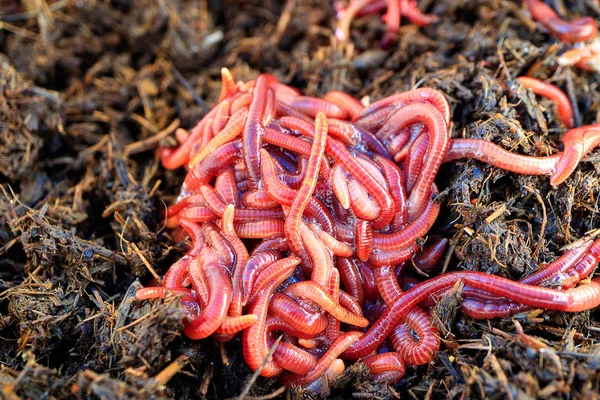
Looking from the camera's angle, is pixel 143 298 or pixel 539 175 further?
pixel 539 175

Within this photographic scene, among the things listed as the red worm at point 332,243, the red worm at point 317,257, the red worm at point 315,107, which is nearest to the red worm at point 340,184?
the red worm at point 332,243

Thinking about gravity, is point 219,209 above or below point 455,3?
below

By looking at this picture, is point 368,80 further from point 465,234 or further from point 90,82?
point 90,82

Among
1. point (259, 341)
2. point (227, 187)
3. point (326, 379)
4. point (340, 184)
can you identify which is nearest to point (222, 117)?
point (227, 187)

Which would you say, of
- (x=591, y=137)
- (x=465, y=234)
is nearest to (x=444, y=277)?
(x=465, y=234)

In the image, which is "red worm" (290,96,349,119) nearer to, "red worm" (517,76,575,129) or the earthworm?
the earthworm

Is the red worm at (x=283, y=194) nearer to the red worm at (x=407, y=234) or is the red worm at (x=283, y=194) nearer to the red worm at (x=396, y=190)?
the red worm at (x=407, y=234)

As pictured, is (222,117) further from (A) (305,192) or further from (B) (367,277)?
(B) (367,277)
